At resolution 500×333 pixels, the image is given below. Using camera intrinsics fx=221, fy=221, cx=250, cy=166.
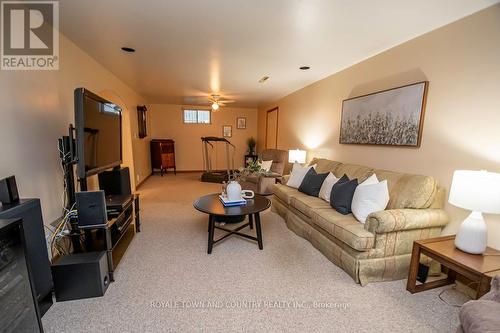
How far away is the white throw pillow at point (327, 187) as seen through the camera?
2.80 metres

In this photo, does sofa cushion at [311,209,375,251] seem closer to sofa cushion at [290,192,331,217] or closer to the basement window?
sofa cushion at [290,192,331,217]

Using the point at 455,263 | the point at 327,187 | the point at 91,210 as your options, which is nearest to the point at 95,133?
the point at 91,210

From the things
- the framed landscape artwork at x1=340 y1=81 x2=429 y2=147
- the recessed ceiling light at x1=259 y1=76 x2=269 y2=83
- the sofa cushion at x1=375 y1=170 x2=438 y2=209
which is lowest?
the sofa cushion at x1=375 y1=170 x2=438 y2=209

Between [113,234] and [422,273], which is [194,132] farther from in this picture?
[422,273]

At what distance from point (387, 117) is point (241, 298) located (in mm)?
2488

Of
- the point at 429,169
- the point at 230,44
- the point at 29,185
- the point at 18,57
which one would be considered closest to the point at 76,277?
the point at 29,185

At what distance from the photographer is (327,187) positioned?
112 inches

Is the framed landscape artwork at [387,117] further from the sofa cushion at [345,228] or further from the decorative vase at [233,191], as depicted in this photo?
the decorative vase at [233,191]

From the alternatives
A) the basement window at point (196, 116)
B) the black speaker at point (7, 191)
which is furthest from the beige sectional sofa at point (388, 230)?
the basement window at point (196, 116)

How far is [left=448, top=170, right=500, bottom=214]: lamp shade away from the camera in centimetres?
148

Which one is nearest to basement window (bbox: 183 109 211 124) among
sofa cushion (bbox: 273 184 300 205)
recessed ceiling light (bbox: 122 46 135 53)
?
recessed ceiling light (bbox: 122 46 135 53)

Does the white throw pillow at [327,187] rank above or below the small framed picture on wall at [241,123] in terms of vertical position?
below

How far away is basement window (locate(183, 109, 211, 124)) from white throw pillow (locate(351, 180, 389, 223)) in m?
6.17

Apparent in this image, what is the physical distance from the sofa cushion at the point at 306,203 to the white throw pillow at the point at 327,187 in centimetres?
6
